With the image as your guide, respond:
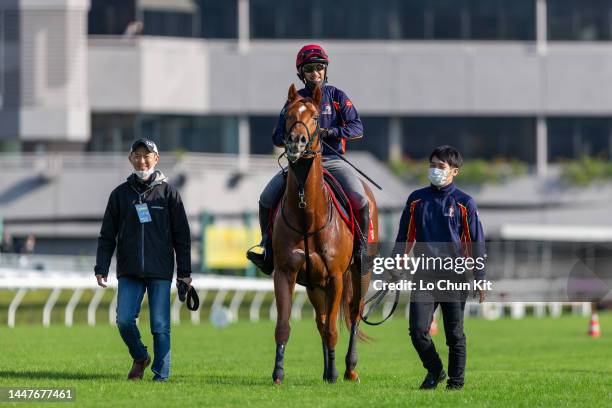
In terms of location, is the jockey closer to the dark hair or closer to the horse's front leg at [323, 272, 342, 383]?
the horse's front leg at [323, 272, 342, 383]

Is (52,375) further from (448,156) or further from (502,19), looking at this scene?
(502,19)

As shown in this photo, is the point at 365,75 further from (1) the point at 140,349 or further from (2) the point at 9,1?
(1) the point at 140,349

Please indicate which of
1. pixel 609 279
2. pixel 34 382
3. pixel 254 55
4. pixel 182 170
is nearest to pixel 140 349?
pixel 34 382

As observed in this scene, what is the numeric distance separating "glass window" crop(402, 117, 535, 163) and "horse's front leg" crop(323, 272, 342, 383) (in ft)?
138

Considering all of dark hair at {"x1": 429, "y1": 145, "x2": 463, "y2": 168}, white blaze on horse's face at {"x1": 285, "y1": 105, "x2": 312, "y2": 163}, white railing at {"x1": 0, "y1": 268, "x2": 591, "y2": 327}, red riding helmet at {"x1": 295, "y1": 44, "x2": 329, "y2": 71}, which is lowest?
white railing at {"x1": 0, "y1": 268, "x2": 591, "y2": 327}

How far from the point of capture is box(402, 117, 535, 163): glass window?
5447 centimetres

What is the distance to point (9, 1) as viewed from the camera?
47.9 m

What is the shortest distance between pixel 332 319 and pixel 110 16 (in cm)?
3979

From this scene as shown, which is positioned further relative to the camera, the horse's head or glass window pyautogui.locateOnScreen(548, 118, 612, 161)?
glass window pyautogui.locateOnScreen(548, 118, 612, 161)

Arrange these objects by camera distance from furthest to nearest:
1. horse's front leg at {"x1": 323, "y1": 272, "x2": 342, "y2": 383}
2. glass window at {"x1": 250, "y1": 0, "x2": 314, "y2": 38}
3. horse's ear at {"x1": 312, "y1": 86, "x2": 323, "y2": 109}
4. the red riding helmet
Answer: glass window at {"x1": 250, "y1": 0, "x2": 314, "y2": 38} → the red riding helmet → horse's front leg at {"x1": 323, "y1": 272, "x2": 342, "y2": 383} → horse's ear at {"x1": 312, "y1": 86, "x2": 323, "y2": 109}

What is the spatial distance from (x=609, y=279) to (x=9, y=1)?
2851 centimetres

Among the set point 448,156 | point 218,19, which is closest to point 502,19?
point 218,19

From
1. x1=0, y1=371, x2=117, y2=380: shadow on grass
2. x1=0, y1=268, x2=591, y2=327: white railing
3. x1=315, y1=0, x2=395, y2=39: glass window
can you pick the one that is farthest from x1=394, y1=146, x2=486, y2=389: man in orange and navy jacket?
x1=315, y1=0, x2=395, y2=39: glass window

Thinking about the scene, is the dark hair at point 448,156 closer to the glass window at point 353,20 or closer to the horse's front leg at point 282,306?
the horse's front leg at point 282,306
